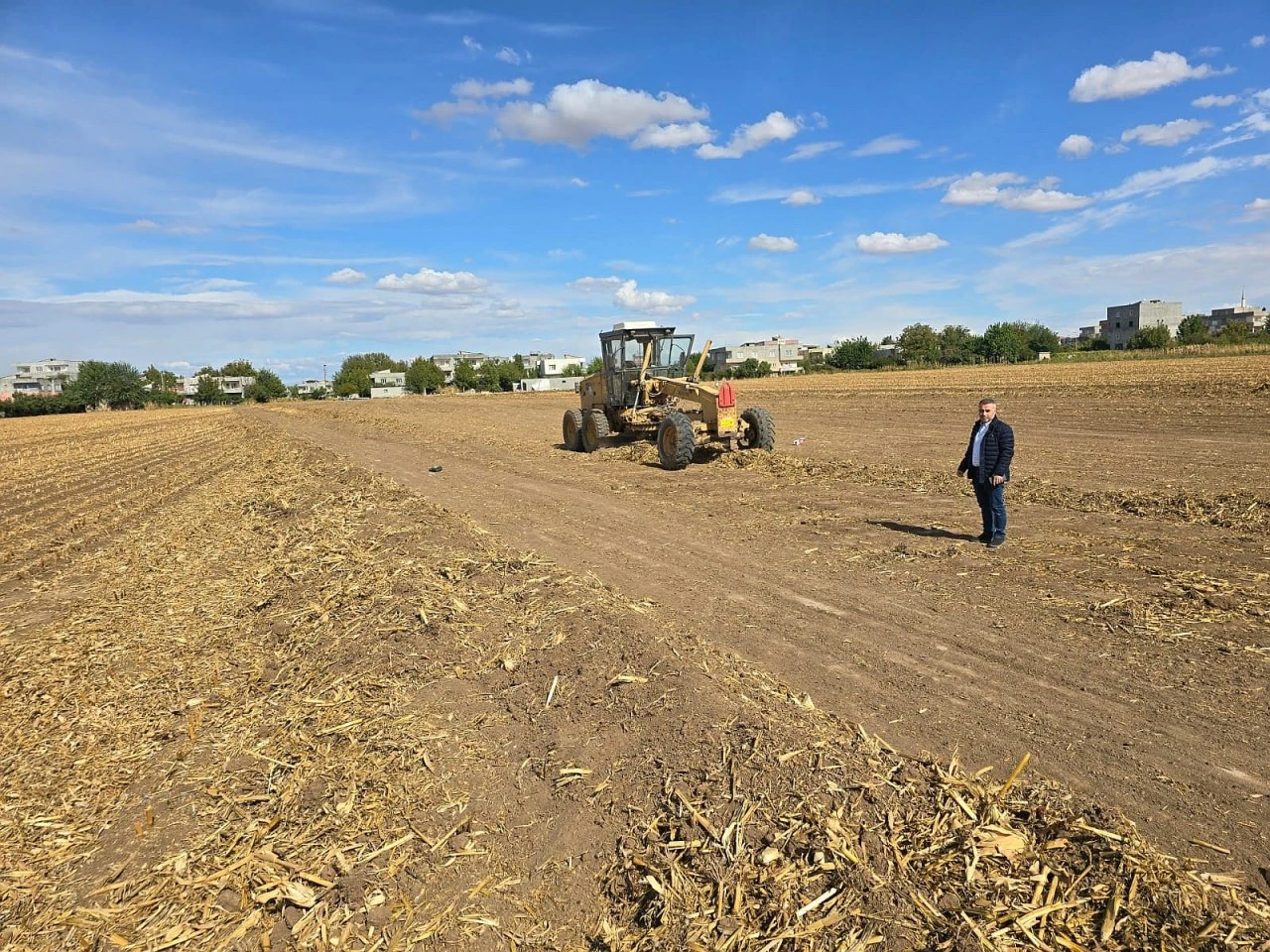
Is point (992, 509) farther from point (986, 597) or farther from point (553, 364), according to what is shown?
point (553, 364)

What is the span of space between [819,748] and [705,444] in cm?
1087

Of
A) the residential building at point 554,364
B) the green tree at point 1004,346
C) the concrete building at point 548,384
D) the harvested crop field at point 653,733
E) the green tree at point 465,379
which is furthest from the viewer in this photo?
the residential building at point 554,364

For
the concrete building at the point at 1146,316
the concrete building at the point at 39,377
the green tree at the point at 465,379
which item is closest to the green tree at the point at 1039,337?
the concrete building at the point at 1146,316


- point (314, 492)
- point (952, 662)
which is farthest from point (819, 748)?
point (314, 492)

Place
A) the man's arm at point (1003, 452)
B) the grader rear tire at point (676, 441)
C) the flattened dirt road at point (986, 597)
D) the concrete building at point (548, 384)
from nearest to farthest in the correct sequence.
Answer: the flattened dirt road at point (986, 597)
the man's arm at point (1003, 452)
the grader rear tire at point (676, 441)
the concrete building at point (548, 384)

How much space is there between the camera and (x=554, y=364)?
139m

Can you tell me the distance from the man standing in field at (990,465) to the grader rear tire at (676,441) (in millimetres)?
6134

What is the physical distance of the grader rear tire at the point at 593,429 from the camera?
16.9 m

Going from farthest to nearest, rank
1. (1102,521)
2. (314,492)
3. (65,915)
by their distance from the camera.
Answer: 1. (314,492)
2. (1102,521)
3. (65,915)

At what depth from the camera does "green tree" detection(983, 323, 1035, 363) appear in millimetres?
86250

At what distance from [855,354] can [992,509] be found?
88906mm

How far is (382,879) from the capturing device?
3213 mm

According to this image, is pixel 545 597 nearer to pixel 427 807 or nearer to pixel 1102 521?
pixel 427 807

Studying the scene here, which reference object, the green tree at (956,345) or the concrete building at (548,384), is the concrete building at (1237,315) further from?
the concrete building at (548,384)
